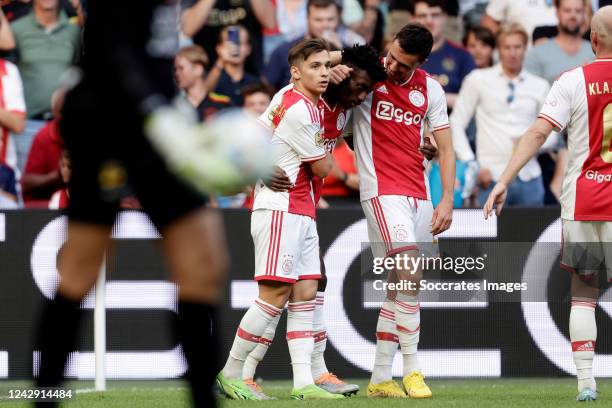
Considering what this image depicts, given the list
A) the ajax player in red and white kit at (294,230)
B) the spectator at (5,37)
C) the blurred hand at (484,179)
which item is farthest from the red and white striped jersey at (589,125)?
the spectator at (5,37)

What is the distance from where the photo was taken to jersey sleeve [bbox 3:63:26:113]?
1031cm

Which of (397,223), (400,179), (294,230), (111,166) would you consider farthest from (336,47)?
(111,166)

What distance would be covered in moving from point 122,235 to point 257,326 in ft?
6.42

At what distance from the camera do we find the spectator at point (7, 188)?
9.97m

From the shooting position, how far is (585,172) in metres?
7.09

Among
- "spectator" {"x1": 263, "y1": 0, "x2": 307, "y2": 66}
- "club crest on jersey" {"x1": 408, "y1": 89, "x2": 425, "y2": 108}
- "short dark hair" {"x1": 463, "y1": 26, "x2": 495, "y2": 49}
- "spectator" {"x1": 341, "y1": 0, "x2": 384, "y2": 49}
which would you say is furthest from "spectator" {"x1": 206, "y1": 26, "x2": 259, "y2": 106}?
"club crest on jersey" {"x1": 408, "y1": 89, "x2": 425, "y2": 108}

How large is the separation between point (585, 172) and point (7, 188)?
5188mm

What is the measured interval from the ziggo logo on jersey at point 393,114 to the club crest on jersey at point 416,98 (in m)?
0.07

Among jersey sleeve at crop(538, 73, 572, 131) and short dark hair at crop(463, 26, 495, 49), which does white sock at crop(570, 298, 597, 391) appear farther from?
short dark hair at crop(463, 26, 495, 49)

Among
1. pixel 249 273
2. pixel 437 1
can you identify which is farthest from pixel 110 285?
pixel 437 1

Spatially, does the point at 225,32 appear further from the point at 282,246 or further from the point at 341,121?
the point at 282,246

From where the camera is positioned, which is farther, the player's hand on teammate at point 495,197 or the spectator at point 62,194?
the spectator at point 62,194

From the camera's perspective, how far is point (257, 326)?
288 inches

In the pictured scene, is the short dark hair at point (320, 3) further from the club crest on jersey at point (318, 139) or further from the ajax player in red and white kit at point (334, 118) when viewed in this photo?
the club crest on jersey at point (318, 139)
